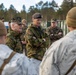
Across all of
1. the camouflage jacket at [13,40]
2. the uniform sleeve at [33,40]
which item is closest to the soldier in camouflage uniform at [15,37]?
the camouflage jacket at [13,40]

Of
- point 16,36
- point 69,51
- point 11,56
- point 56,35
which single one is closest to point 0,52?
point 11,56

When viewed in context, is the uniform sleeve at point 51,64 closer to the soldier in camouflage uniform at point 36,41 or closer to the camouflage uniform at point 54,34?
the soldier in camouflage uniform at point 36,41

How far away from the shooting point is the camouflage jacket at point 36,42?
7301 mm

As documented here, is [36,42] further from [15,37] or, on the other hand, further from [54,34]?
[54,34]

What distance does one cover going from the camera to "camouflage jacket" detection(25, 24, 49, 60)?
730 cm

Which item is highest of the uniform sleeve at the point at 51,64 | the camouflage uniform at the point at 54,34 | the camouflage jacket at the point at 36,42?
the uniform sleeve at the point at 51,64

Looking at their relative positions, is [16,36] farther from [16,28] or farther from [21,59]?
[21,59]

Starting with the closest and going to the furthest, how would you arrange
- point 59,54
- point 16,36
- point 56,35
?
point 59,54 < point 16,36 < point 56,35

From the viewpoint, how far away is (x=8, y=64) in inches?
127

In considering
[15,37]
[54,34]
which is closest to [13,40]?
[15,37]

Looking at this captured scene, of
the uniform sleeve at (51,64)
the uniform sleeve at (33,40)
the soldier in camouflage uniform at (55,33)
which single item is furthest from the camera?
the soldier in camouflage uniform at (55,33)

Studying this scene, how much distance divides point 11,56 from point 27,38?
418 cm

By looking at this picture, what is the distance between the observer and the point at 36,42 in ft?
23.9

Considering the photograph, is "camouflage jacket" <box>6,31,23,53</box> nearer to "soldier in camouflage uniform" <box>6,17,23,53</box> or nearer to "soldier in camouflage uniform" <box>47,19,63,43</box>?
"soldier in camouflage uniform" <box>6,17,23,53</box>
